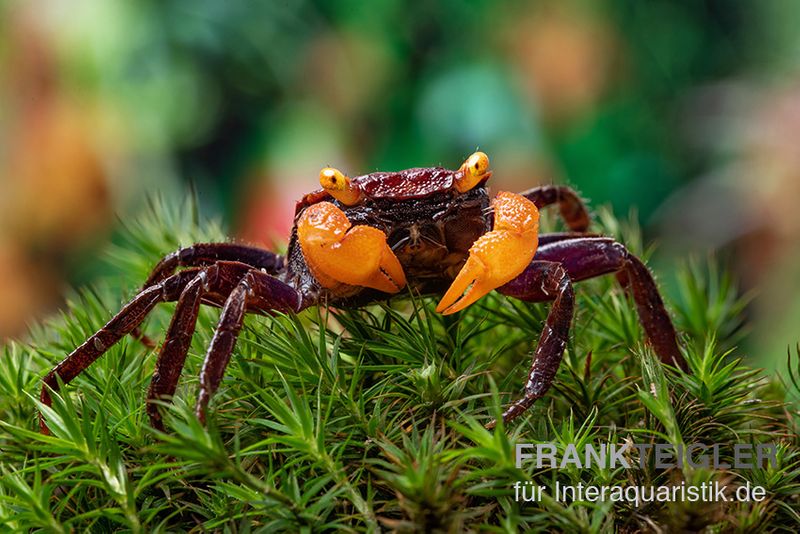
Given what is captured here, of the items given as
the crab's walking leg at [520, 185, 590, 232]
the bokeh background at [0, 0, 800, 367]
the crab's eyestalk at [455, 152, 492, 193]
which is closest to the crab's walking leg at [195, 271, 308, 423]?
the crab's eyestalk at [455, 152, 492, 193]

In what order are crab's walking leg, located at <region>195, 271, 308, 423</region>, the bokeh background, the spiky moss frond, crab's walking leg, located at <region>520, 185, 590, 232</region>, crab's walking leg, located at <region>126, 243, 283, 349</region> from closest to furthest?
1. the spiky moss frond
2. crab's walking leg, located at <region>195, 271, 308, 423</region>
3. crab's walking leg, located at <region>126, 243, 283, 349</region>
4. crab's walking leg, located at <region>520, 185, 590, 232</region>
5. the bokeh background

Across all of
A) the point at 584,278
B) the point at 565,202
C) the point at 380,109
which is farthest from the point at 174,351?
the point at 380,109

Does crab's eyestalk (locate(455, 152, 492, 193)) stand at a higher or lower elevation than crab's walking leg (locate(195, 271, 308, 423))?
higher

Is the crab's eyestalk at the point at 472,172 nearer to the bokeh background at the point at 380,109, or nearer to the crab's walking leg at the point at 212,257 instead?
the crab's walking leg at the point at 212,257

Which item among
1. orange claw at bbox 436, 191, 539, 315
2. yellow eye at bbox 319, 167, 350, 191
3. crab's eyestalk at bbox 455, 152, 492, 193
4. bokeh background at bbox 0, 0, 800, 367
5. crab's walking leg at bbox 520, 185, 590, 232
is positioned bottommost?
orange claw at bbox 436, 191, 539, 315

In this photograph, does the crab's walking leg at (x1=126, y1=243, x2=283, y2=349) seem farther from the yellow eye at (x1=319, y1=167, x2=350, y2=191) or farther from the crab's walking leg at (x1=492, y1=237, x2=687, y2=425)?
the crab's walking leg at (x1=492, y1=237, x2=687, y2=425)

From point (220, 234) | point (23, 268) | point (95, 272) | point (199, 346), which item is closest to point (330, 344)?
point (199, 346)
